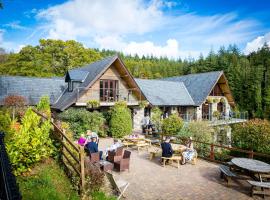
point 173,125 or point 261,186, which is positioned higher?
point 173,125

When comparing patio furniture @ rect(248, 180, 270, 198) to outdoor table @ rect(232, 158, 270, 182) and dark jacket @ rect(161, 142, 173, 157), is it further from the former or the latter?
dark jacket @ rect(161, 142, 173, 157)

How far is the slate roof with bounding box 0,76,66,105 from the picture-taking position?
783 inches

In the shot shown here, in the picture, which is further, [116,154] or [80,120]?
[80,120]

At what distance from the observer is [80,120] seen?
709 inches

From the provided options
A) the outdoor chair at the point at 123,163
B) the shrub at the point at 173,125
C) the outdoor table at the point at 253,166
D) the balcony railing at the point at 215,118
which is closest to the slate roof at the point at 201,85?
the balcony railing at the point at 215,118

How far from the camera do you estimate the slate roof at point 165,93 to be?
25359 mm

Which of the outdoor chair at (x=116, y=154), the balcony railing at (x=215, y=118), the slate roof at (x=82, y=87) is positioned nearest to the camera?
the outdoor chair at (x=116, y=154)

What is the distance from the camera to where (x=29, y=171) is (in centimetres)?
794

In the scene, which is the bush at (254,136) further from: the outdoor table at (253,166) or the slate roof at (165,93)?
the slate roof at (165,93)

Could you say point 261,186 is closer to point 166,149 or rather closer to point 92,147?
point 166,149

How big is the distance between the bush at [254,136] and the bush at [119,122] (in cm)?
862

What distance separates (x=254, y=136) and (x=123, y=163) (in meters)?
7.81

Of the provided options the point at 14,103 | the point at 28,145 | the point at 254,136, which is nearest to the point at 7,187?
the point at 28,145

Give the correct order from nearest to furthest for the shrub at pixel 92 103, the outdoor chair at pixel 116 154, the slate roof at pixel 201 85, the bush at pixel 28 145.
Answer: the bush at pixel 28 145, the outdoor chair at pixel 116 154, the shrub at pixel 92 103, the slate roof at pixel 201 85
